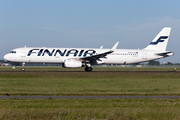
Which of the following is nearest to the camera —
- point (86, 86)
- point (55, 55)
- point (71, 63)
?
point (86, 86)

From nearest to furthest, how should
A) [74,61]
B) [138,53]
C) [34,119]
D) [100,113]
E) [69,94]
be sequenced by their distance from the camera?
[34,119], [100,113], [69,94], [74,61], [138,53]

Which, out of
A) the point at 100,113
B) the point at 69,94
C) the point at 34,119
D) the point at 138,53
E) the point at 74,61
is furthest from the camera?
the point at 138,53

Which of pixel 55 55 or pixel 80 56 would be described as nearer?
pixel 55 55

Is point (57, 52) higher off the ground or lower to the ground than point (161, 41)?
lower

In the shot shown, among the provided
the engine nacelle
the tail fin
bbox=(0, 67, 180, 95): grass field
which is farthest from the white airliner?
bbox=(0, 67, 180, 95): grass field

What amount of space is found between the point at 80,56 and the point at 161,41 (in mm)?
16208

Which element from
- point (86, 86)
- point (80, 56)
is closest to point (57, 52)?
point (80, 56)

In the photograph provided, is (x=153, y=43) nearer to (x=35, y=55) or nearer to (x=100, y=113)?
(x=35, y=55)

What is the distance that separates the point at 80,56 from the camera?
44000 millimetres

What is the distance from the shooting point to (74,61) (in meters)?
42.0

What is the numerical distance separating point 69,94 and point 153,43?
119 feet

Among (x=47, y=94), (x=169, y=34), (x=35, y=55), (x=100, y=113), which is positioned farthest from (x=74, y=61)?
(x=100, y=113)

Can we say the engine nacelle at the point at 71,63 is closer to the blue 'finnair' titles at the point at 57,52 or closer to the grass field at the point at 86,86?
the blue 'finnair' titles at the point at 57,52

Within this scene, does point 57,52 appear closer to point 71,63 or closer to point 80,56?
point 71,63
